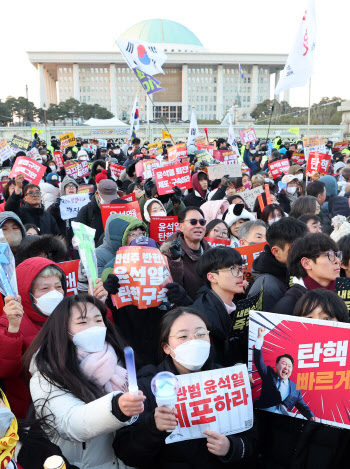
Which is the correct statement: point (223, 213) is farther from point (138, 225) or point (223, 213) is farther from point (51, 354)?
point (51, 354)

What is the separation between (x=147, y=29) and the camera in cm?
9700

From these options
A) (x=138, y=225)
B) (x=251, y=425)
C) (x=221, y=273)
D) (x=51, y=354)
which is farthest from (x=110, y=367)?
(x=138, y=225)

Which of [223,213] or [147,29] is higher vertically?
[147,29]

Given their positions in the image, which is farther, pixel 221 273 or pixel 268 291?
pixel 268 291

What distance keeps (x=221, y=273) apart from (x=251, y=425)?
93cm

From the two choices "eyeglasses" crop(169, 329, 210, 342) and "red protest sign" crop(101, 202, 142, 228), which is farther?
"red protest sign" crop(101, 202, 142, 228)

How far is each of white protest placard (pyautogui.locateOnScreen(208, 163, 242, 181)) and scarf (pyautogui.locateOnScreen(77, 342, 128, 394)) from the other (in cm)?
551

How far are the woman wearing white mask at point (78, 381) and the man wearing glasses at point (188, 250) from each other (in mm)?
1224

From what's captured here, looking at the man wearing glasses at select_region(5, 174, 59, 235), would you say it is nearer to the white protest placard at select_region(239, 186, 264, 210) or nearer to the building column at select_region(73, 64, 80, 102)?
the white protest placard at select_region(239, 186, 264, 210)

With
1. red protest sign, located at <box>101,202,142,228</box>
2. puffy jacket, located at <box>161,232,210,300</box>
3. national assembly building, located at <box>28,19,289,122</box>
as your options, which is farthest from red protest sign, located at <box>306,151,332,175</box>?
national assembly building, located at <box>28,19,289,122</box>

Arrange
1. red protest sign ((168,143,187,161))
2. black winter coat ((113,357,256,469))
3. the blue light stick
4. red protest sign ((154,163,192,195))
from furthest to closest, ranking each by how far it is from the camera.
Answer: red protest sign ((168,143,187,161)), red protest sign ((154,163,192,195)), black winter coat ((113,357,256,469)), the blue light stick

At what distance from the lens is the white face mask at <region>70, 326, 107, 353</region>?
199 cm

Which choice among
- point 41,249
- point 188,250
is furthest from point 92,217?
point 188,250

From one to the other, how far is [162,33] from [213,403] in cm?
10275
